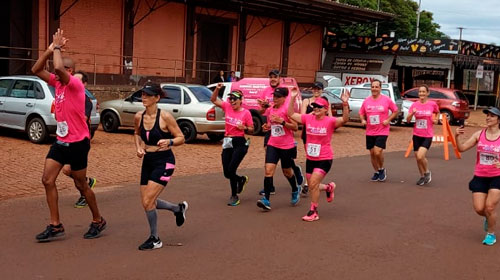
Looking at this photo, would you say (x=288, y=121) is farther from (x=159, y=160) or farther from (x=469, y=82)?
(x=469, y=82)

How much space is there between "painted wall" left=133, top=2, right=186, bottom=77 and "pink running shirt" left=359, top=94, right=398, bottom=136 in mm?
16397

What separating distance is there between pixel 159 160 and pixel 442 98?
73.2 feet

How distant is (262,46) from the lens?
3275 cm

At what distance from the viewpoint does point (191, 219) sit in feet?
24.8

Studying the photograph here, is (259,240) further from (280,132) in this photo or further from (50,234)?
(50,234)

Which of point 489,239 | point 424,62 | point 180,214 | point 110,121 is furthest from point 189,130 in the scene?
point 424,62

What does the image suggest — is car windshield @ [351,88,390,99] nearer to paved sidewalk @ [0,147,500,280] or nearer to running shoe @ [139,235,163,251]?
paved sidewalk @ [0,147,500,280]

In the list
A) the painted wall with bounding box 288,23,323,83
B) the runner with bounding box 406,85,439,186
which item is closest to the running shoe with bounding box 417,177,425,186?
the runner with bounding box 406,85,439,186

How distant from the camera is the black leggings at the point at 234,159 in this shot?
27.6ft

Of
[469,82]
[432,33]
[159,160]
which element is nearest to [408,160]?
[159,160]

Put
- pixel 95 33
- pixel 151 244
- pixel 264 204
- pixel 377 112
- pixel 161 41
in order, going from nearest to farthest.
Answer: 1. pixel 151 244
2. pixel 264 204
3. pixel 377 112
4. pixel 95 33
5. pixel 161 41

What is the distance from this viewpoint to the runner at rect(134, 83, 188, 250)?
19.7ft

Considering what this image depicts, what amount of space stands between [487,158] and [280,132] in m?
2.76

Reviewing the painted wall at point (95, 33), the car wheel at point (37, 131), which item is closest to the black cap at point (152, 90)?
the car wheel at point (37, 131)
